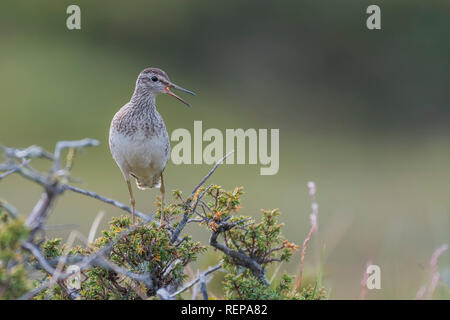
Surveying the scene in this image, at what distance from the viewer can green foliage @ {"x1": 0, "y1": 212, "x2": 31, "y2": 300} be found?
10.1 ft

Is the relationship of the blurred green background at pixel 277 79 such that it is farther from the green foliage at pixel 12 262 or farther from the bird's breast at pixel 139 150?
the green foliage at pixel 12 262

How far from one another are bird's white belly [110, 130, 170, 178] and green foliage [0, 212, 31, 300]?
7.16 ft

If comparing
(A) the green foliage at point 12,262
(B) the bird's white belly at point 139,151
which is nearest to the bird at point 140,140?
(B) the bird's white belly at point 139,151

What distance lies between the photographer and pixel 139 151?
542 centimetres

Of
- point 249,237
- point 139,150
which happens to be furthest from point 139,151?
point 249,237

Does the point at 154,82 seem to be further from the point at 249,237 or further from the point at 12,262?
the point at 12,262

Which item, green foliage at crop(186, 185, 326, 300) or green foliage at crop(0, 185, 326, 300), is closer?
green foliage at crop(0, 185, 326, 300)

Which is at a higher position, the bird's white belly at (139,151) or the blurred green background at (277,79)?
the blurred green background at (277,79)

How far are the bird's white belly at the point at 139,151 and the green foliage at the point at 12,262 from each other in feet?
7.16

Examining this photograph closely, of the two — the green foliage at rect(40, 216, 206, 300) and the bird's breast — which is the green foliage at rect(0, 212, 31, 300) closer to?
the green foliage at rect(40, 216, 206, 300)

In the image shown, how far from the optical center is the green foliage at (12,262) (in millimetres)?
3080

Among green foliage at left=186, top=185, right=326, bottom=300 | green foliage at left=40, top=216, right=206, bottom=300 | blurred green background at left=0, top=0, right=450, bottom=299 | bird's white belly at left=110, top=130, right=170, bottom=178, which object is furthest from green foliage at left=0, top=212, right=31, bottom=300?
blurred green background at left=0, top=0, right=450, bottom=299

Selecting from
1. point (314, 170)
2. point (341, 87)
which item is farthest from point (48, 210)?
point (341, 87)

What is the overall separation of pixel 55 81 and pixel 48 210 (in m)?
14.9
